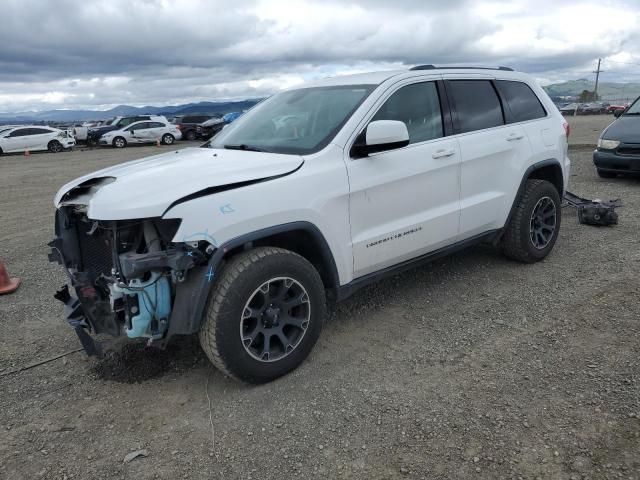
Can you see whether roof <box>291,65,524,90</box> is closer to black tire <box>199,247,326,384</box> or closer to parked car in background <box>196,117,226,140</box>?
black tire <box>199,247,326,384</box>

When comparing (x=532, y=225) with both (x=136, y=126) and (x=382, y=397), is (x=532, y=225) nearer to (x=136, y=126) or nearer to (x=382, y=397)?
(x=382, y=397)

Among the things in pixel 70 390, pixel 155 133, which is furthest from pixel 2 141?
pixel 70 390

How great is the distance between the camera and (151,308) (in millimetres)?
2918

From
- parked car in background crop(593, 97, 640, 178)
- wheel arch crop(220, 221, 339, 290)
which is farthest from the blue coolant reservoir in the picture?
parked car in background crop(593, 97, 640, 178)

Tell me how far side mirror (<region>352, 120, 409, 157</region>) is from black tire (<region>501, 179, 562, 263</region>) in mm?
1902

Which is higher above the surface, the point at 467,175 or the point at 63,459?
the point at 467,175

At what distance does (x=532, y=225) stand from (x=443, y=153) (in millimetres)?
1611

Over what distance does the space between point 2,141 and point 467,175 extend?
26247 mm

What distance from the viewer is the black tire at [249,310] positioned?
2943mm

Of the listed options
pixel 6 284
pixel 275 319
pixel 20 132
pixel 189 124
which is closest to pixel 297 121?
pixel 275 319

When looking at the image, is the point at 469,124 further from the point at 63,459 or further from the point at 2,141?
the point at 2,141

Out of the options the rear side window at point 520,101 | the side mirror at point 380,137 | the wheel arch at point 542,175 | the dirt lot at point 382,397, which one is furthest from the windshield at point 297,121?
the wheel arch at point 542,175

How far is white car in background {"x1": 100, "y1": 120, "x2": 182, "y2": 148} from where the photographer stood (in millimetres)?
27281

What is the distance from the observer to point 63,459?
2717mm
